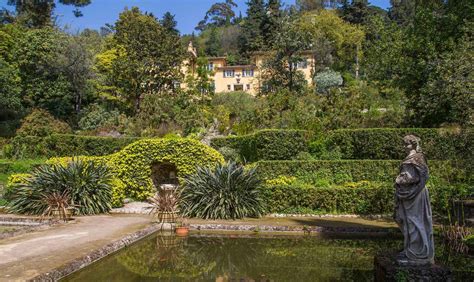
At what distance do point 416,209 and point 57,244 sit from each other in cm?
790

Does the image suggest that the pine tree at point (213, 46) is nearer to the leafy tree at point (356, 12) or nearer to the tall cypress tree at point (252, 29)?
the tall cypress tree at point (252, 29)

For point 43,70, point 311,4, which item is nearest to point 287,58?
point 43,70

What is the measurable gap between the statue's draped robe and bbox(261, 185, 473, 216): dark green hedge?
8.91m

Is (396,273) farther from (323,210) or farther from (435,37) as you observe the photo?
(435,37)

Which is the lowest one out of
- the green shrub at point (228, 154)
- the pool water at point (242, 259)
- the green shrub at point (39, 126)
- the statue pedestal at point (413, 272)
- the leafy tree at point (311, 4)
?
the pool water at point (242, 259)

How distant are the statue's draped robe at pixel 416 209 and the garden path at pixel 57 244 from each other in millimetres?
6370

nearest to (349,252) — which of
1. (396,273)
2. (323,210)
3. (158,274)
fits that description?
(396,273)

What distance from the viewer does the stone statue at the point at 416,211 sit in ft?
23.1

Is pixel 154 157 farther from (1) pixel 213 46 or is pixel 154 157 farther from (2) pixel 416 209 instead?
(1) pixel 213 46

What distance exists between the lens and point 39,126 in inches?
1107

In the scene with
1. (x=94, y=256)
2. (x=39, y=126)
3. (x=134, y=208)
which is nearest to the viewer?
(x=94, y=256)

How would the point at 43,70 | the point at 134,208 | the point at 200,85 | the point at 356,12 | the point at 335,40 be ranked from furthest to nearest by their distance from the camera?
the point at 356,12 → the point at 335,40 → the point at 200,85 → the point at 43,70 → the point at 134,208

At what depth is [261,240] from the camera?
1183cm

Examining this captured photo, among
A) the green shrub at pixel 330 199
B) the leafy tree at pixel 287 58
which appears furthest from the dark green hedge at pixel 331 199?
the leafy tree at pixel 287 58
